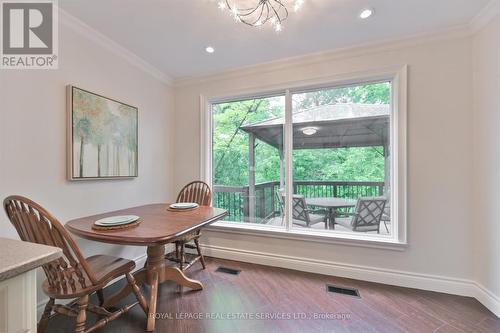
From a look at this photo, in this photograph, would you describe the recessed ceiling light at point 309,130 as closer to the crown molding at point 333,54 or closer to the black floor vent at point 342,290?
the crown molding at point 333,54

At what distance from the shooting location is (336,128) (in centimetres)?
265

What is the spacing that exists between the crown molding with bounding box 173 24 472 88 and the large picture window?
304 mm

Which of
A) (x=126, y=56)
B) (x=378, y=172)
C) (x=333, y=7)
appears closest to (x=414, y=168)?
(x=378, y=172)

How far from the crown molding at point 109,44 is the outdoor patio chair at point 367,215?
3.01 meters

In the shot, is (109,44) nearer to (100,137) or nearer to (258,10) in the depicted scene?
(100,137)

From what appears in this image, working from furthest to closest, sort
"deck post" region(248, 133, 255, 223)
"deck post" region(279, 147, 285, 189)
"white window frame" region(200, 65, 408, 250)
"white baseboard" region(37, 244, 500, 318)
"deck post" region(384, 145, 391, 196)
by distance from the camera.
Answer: "deck post" region(248, 133, 255, 223), "deck post" region(279, 147, 285, 189), "deck post" region(384, 145, 391, 196), "white window frame" region(200, 65, 408, 250), "white baseboard" region(37, 244, 500, 318)

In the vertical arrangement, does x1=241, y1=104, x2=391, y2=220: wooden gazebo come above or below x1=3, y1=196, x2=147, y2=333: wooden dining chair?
above

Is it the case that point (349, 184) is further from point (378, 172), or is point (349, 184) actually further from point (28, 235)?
Result: point (28, 235)

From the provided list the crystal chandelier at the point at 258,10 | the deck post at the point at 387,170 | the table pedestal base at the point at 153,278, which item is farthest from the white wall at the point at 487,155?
the table pedestal base at the point at 153,278

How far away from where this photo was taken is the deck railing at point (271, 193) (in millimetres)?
2545

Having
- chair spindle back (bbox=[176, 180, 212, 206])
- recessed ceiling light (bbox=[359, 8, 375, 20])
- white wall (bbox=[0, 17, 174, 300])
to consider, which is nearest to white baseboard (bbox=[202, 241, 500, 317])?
chair spindle back (bbox=[176, 180, 212, 206])

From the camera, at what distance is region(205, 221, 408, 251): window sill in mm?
2289

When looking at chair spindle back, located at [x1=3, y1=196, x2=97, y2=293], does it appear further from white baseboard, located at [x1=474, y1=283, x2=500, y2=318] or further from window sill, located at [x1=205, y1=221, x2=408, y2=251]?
white baseboard, located at [x1=474, y1=283, x2=500, y2=318]

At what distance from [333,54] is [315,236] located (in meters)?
2.06
